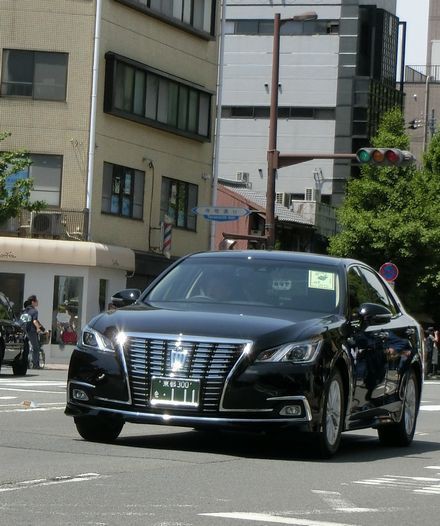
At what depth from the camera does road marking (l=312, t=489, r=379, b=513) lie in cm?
818

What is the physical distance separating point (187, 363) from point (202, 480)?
1677 mm

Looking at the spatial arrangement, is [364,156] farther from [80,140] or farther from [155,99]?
[155,99]

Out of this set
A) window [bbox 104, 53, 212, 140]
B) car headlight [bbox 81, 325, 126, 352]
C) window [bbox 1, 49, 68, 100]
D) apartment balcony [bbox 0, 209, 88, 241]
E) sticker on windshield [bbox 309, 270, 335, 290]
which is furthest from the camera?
window [bbox 104, 53, 212, 140]

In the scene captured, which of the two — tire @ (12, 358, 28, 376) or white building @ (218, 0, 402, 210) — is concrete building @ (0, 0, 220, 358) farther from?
white building @ (218, 0, 402, 210)

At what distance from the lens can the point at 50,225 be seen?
41.5 metres

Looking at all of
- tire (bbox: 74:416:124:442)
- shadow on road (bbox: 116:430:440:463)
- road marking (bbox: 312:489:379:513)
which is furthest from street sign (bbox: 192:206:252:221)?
road marking (bbox: 312:489:379:513)

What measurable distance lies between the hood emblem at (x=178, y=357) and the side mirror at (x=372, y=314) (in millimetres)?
1783

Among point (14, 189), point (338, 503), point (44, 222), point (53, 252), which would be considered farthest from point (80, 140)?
point (338, 503)

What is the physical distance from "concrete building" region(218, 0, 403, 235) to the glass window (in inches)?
1357

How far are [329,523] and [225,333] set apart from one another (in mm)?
3475

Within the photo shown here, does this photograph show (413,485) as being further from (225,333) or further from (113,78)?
(113,78)

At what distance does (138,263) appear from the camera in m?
45.0

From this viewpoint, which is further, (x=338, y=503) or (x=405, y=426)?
(x=405, y=426)

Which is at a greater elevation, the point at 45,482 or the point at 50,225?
the point at 50,225
